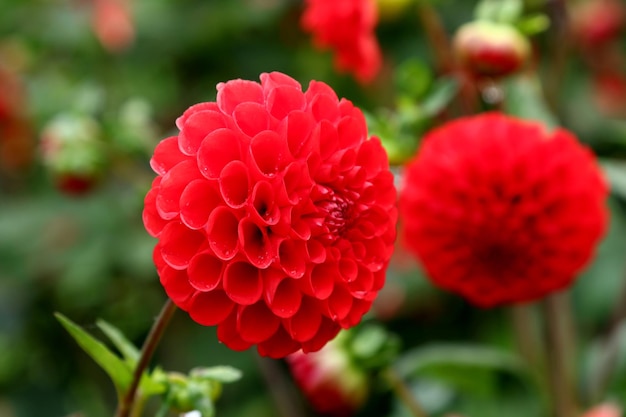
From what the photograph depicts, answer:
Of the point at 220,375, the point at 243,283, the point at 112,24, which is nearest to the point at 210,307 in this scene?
the point at 243,283

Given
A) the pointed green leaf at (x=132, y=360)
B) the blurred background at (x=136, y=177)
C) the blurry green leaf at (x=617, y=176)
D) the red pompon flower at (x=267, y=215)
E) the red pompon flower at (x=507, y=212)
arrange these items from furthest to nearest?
1. the blurred background at (x=136, y=177)
2. the blurry green leaf at (x=617, y=176)
3. the red pompon flower at (x=507, y=212)
4. the pointed green leaf at (x=132, y=360)
5. the red pompon flower at (x=267, y=215)

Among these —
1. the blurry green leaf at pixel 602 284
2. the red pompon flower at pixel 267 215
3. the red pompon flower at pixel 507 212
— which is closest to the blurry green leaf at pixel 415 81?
the red pompon flower at pixel 507 212

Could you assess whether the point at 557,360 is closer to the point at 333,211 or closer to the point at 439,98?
the point at 439,98

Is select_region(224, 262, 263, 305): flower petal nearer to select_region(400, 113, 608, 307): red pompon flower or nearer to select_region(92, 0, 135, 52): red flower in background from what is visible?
select_region(400, 113, 608, 307): red pompon flower

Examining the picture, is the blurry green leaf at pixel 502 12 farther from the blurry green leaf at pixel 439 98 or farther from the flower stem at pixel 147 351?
the flower stem at pixel 147 351

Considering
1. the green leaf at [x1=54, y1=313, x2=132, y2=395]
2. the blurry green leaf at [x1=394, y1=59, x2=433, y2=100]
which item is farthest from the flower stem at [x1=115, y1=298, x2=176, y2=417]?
the blurry green leaf at [x1=394, y1=59, x2=433, y2=100]
